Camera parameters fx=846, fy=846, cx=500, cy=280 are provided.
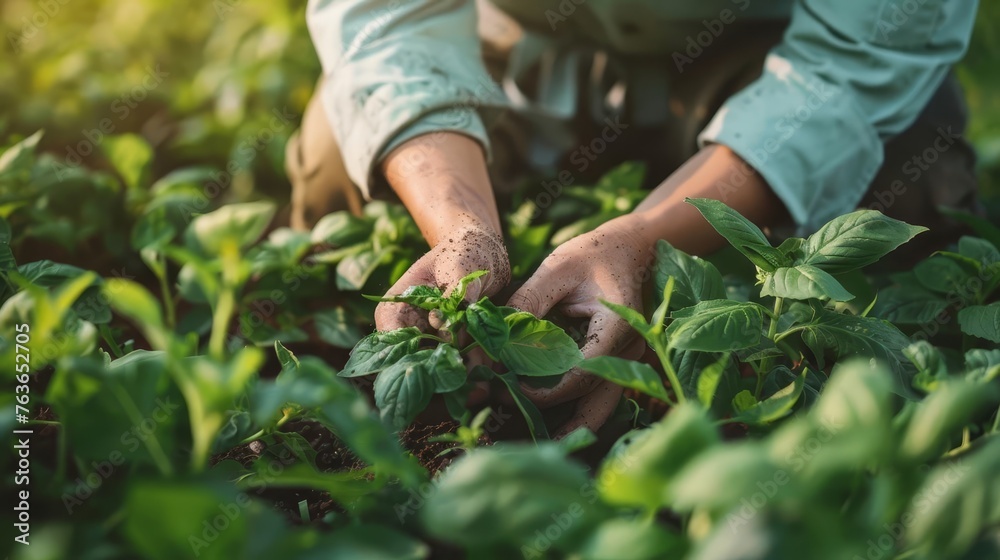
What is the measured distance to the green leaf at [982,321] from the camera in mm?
986

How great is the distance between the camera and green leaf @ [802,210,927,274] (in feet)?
2.88

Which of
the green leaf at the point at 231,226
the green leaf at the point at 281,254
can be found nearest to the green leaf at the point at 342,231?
the green leaf at the point at 281,254

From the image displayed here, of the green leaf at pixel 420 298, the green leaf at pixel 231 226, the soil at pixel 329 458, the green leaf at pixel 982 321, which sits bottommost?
the soil at pixel 329 458

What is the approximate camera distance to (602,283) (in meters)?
1.01

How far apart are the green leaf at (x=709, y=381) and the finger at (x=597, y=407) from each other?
0.18 m

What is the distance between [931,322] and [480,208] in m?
0.65

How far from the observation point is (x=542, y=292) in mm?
991

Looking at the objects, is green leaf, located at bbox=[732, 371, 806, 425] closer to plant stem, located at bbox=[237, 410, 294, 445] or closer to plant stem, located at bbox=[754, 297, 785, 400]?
plant stem, located at bbox=[754, 297, 785, 400]

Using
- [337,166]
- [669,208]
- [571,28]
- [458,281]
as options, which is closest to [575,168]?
[571,28]

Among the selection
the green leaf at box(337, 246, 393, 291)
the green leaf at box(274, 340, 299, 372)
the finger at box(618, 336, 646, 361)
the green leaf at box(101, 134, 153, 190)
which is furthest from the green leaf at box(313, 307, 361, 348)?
the green leaf at box(101, 134, 153, 190)

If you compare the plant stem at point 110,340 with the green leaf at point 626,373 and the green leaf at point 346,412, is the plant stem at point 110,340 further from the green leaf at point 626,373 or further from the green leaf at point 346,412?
the green leaf at point 626,373

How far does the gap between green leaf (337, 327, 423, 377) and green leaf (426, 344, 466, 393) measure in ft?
0.13

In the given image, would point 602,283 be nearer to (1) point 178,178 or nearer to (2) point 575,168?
(2) point 575,168

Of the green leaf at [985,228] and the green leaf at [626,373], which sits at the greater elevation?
the green leaf at [626,373]
